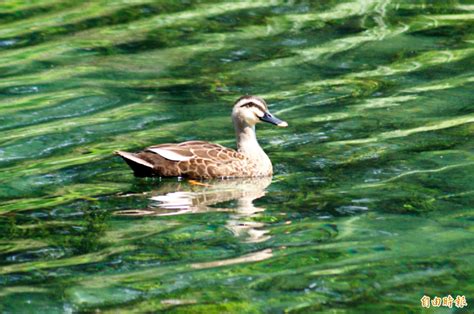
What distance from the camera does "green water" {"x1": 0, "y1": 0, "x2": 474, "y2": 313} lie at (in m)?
7.86

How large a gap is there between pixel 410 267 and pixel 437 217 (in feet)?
3.45

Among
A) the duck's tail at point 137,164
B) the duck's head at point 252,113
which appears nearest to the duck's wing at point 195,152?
the duck's tail at point 137,164

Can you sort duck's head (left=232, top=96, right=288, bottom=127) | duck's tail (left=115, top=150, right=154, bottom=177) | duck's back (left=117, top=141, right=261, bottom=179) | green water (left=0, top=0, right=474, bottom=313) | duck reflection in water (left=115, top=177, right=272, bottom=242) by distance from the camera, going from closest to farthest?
1. green water (left=0, top=0, right=474, bottom=313)
2. duck reflection in water (left=115, top=177, right=272, bottom=242)
3. duck's tail (left=115, top=150, right=154, bottom=177)
4. duck's back (left=117, top=141, right=261, bottom=179)
5. duck's head (left=232, top=96, right=288, bottom=127)

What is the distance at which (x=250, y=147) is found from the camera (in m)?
10.7

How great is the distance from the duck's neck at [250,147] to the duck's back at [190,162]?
0.06m

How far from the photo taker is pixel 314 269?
803cm

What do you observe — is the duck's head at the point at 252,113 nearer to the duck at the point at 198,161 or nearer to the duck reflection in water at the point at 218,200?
the duck at the point at 198,161

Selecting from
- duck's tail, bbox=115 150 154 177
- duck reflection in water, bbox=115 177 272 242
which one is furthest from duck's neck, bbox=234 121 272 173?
duck's tail, bbox=115 150 154 177

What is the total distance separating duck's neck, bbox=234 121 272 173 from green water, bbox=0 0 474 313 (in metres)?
0.16

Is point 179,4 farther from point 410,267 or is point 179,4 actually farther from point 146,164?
point 410,267

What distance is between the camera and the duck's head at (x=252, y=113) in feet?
35.5

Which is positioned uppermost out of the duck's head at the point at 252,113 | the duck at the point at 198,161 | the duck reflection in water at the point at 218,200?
the duck's head at the point at 252,113

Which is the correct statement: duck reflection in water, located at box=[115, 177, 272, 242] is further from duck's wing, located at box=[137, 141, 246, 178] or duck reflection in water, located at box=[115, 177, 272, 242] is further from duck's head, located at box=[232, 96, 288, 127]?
duck's head, located at box=[232, 96, 288, 127]

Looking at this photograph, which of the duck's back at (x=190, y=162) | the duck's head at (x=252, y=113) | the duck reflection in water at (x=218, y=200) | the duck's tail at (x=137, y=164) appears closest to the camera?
the duck reflection in water at (x=218, y=200)
